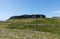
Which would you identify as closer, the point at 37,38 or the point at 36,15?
the point at 37,38

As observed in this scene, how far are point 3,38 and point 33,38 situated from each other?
22.2 ft

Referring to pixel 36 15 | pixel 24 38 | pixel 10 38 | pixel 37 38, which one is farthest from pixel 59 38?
pixel 36 15

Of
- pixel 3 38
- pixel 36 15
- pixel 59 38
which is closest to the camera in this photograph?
pixel 3 38

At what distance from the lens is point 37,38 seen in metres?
36.1

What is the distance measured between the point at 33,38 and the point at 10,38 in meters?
5.26

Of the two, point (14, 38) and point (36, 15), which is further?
point (36, 15)

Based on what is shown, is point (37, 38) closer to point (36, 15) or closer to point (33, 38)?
point (33, 38)

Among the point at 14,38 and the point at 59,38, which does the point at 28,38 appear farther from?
the point at 59,38

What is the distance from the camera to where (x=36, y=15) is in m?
190

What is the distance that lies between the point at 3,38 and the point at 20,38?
12.2 ft

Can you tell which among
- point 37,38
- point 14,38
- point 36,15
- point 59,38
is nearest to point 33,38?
point 37,38

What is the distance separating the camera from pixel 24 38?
34.8 metres

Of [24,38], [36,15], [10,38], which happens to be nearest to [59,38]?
[24,38]

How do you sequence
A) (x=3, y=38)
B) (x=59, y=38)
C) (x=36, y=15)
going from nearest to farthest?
(x=3, y=38) < (x=59, y=38) < (x=36, y=15)
